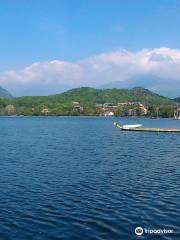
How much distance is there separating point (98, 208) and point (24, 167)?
2523 cm

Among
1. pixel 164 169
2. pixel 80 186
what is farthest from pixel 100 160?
pixel 80 186

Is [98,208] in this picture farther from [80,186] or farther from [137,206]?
[80,186]

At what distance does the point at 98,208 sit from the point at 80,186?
352 inches

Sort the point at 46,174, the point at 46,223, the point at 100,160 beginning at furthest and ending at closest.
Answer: the point at 100,160 < the point at 46,174 < the point at 46,223

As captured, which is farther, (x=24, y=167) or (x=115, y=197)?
(x=24, y=167)

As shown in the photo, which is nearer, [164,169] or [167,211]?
[167,211]

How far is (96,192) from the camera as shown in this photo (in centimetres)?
3941

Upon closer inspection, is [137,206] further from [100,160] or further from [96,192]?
[100,160]

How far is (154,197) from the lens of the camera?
3719 centimetres

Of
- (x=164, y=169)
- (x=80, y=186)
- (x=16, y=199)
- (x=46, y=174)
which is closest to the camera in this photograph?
(x=16, y=199)

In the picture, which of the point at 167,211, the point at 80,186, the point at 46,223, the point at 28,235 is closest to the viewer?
the point at 28,235

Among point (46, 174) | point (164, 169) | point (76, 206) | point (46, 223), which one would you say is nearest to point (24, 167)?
point (46, 174)

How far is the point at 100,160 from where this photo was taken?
6600 centimetres

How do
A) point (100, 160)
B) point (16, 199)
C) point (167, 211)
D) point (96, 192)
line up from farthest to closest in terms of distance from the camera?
point (100, 160), point (96, 192), point (16, 199), point (167, 211)
